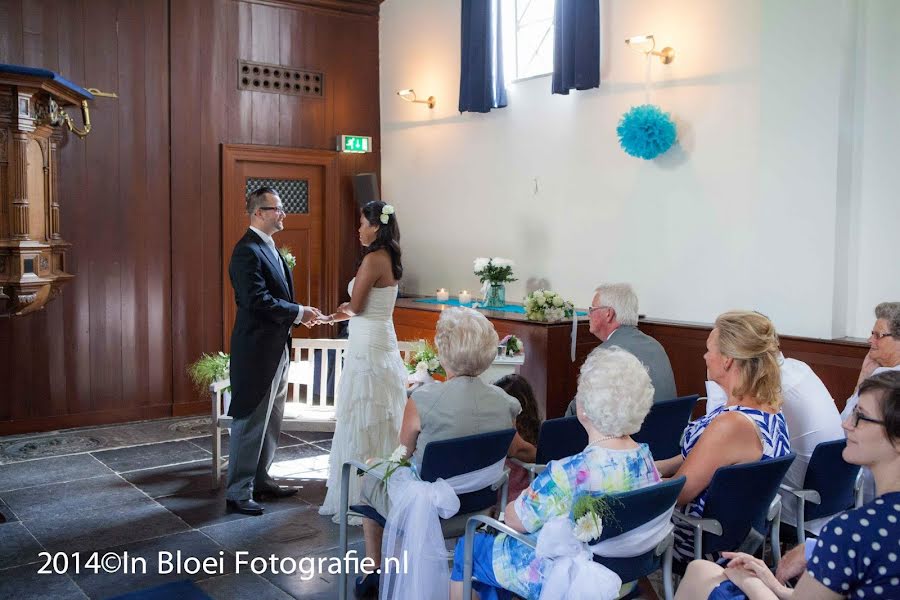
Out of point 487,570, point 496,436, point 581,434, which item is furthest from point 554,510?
point 581,434

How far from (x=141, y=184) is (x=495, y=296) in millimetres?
2936

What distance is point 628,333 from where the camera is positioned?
3.89 m

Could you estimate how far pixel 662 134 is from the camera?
584cm

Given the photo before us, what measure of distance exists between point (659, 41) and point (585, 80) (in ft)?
1.95

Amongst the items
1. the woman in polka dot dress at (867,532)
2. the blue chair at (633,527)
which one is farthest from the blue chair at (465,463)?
the woman in polka dot dress at (867,532)

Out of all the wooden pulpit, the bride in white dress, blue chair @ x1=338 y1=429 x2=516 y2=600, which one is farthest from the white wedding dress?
the wooden pulpit

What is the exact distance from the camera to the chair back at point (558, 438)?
10.1ft

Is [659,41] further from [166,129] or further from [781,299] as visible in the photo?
[166,129]

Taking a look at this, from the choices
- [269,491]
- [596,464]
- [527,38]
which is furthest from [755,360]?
[527,38]

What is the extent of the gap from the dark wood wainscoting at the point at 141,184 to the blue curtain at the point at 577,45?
243 cm

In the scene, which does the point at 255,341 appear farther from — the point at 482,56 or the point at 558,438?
the point at 482,56

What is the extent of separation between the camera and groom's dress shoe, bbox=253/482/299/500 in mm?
4809

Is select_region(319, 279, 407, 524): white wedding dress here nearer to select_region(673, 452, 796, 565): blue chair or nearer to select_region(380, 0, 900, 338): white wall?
select_region(673, 452, 796, 565): blue chair

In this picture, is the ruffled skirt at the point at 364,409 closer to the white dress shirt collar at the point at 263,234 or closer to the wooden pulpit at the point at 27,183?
the white dress shirt collar at the point at 263,234
